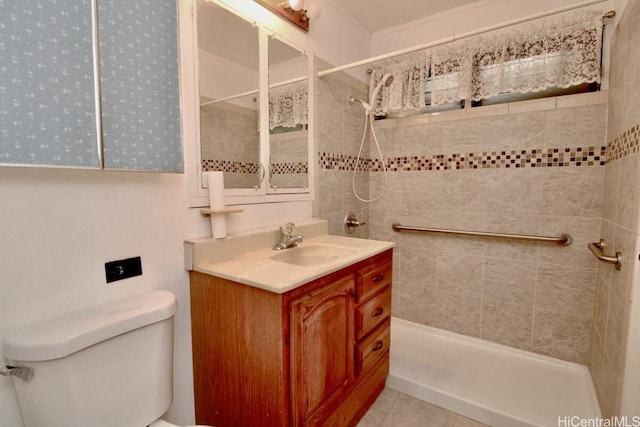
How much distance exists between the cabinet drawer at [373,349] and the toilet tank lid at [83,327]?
894mm

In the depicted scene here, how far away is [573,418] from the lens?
146cm

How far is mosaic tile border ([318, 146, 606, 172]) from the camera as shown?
178 centimetres

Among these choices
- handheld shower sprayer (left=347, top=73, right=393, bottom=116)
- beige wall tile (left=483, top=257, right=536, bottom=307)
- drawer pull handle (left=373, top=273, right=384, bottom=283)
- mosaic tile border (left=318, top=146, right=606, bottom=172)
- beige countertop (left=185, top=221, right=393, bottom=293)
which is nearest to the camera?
beige countertop (left=185, top=221, right=393, bottom=293)

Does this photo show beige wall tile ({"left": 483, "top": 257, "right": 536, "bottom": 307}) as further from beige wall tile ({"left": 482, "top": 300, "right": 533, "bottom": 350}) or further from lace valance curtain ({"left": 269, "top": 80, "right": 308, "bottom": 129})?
lace valance curtain ({"left": 269, "top": 80, "right": 308, "bottom": 129})

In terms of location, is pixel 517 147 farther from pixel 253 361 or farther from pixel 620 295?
pixel 253 361

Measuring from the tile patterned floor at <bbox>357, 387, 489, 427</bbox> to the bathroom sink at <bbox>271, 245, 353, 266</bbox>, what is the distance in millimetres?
849

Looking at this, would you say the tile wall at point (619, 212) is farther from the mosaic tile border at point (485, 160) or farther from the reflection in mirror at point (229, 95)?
the reflection in mirror at point (229, 95)

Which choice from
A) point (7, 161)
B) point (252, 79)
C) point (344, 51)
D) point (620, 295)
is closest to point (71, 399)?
point (7, 161)

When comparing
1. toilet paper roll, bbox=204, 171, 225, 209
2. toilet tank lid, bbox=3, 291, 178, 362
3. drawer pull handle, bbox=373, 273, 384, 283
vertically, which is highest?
toilet paper roll, bbox=204, 171, 225, 209

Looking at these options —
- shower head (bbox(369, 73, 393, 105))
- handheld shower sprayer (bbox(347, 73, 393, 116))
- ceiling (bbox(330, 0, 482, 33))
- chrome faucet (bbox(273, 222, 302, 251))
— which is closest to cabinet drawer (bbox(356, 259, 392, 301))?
chrome faucet (bbox(273, 222, 302, 251))

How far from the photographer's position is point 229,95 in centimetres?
146

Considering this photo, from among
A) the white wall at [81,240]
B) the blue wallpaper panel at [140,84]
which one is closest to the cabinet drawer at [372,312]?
the white wall at [81,240]

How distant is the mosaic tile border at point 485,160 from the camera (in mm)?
1777

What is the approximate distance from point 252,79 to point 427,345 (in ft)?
6.90
